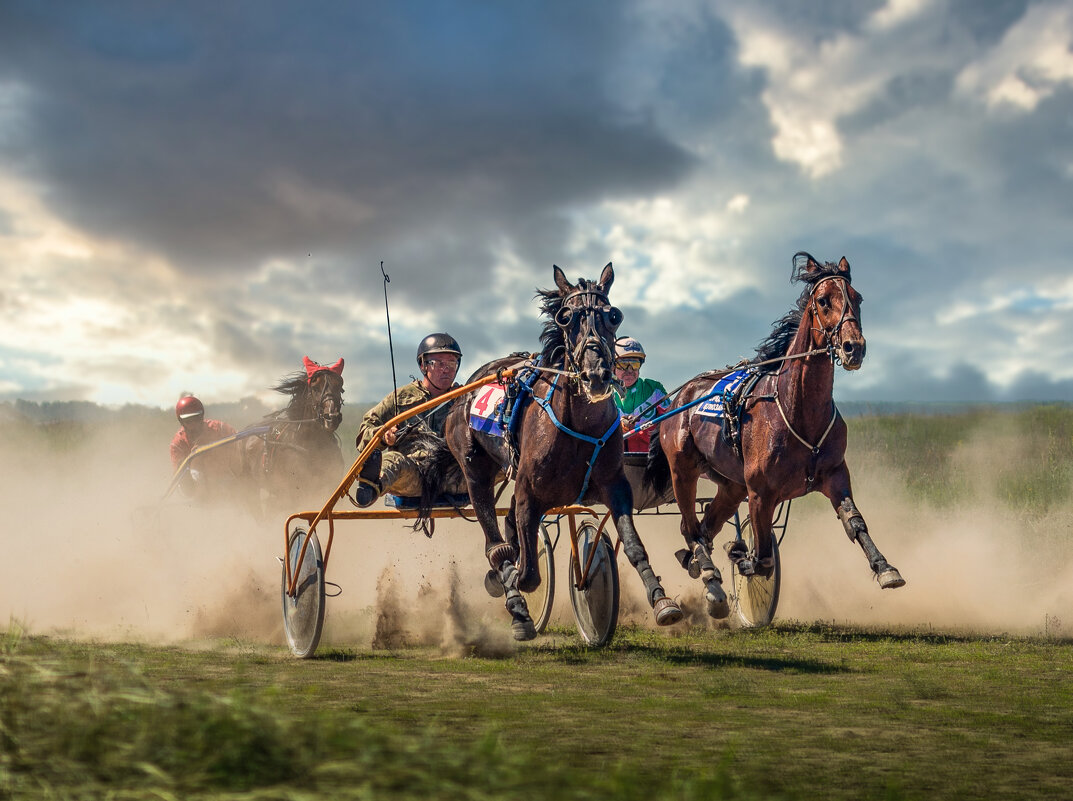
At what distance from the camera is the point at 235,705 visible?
4.46 metres

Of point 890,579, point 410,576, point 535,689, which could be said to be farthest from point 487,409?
point 410,576

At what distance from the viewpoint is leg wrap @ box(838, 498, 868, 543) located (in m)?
8.95

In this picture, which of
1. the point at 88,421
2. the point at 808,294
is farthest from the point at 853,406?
the point at 808,294

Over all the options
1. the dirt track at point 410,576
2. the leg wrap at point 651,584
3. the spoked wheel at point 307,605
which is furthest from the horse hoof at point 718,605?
the spoked wheel at point 307,605

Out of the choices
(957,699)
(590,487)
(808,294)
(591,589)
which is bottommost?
(957,699)

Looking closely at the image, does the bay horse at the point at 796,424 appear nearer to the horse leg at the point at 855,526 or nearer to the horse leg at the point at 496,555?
the horse leg at the point at 855,526

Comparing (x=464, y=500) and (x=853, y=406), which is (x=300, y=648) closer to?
(x=464, y=500)

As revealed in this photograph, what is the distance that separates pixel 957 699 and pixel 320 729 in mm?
3837

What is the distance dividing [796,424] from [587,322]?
100 inches

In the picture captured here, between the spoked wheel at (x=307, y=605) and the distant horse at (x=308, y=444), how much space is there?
426 centimetres

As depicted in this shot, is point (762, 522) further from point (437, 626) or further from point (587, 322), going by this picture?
point (437, 626)

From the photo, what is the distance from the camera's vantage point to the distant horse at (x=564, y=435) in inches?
301

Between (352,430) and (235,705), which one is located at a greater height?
(352,430)

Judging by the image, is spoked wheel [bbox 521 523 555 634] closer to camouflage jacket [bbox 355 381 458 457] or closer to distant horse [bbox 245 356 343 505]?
camouflage jacket [bbox 355 381 458 457]
